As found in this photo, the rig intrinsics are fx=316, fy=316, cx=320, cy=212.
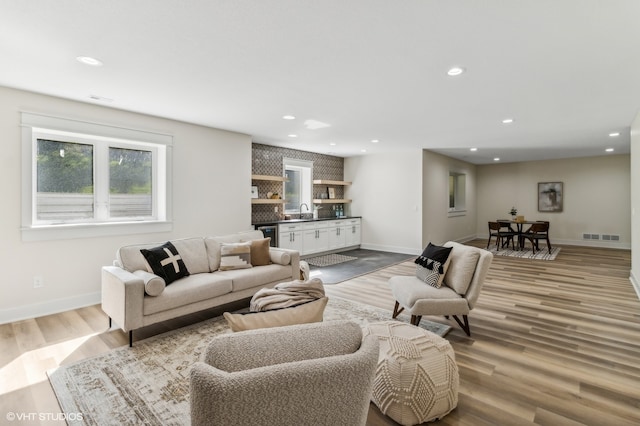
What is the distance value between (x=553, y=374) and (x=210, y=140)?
517 cm

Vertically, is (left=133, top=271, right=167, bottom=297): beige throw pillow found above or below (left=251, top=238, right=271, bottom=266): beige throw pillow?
below

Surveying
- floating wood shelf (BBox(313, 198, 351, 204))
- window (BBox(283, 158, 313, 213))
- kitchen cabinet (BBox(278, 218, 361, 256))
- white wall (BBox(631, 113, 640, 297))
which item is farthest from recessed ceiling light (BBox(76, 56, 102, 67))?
white wall (BBox(631, 113, 640, 297))

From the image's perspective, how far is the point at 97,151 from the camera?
4145 mm

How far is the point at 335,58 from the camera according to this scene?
8.90 feet

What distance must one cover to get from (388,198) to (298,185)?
2331 mm

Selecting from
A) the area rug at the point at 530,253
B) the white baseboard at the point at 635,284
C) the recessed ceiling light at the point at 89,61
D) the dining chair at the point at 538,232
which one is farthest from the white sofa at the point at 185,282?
the dining chair at the point at 538,232

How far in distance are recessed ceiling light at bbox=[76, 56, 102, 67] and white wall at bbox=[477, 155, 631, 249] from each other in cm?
1088

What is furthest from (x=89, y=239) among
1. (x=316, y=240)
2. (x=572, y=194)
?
(x=572, y=194)

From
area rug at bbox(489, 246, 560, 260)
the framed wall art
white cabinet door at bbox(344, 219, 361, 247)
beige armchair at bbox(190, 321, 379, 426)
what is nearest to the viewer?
beige armchair at bbox(190, 321, 379, 426)

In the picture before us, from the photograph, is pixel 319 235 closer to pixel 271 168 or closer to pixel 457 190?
pixel 271 168

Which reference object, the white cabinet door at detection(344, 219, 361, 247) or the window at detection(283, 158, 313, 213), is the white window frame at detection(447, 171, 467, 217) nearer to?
the white cabinet door at detection(344, 219, 361, 247)

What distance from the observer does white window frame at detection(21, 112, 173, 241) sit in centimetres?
355

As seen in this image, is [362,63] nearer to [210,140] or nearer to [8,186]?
[210,140]

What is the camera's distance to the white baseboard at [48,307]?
345 centimetres
